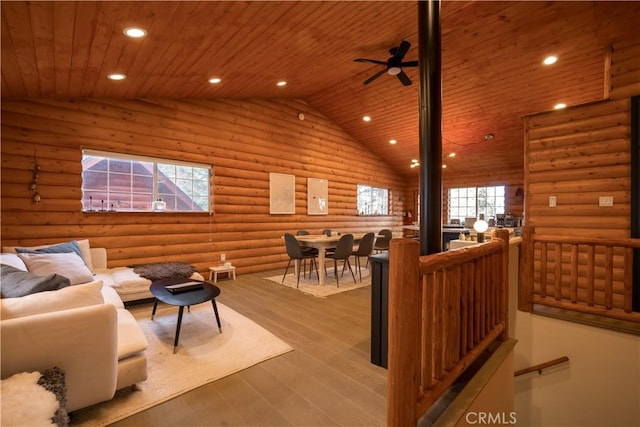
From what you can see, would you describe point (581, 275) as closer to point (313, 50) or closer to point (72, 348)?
point (313, 50)

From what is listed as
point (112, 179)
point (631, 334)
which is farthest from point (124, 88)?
point (631, 334)

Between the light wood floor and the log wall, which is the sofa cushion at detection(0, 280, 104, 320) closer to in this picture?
the light wood floor

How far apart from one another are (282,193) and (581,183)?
4828 mm

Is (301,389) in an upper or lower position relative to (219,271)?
lower

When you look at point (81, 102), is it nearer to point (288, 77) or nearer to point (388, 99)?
point (288, 77)

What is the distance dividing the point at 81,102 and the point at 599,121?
6.56m

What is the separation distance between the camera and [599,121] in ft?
11.6

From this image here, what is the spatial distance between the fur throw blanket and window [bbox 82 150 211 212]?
99 cm

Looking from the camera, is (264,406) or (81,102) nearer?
(264,406)

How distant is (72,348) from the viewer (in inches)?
63.8

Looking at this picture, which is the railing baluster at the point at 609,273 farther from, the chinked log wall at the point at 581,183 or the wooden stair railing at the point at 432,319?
the wooden stair railing at the point at 432,319

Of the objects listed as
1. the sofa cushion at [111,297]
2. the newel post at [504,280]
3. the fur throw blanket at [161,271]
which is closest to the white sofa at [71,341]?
the sofa cushion at [111,297]

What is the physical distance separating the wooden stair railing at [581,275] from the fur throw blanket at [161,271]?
4.05 metres

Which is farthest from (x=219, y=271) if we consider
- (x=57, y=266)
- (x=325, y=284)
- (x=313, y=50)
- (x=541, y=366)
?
(x=541, y=366)
